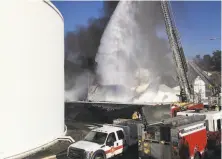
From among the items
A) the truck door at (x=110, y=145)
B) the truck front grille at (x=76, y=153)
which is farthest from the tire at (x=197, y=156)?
the truck front grille at (x=76, y=153)

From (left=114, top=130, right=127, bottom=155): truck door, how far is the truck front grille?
183cm

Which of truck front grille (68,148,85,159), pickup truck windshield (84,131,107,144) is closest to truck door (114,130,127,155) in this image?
pickup truck windshield (84,131,107,144)

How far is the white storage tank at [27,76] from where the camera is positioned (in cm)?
1185

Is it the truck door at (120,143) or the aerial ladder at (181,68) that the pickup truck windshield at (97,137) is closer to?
the truck door at (120,143)

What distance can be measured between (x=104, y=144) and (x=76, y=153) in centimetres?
129

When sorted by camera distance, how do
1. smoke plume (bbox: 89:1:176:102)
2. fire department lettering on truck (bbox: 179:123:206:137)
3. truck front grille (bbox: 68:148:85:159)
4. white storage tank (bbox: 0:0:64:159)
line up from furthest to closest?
smoke plume (bbox: 89:1:176:102) < white storage tank (bbox: 0:0:64:159) < truck front grille (bbox: 68:148:85:159) < fire department lettering on truck (bbox: 179:123:206:137)

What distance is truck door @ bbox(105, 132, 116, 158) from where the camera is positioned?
11.6 m

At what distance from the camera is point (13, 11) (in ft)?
40.4

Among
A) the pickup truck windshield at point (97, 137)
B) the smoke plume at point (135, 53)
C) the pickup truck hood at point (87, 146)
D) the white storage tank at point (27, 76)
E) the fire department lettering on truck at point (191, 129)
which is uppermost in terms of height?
the smoke plume at point (135, 53)

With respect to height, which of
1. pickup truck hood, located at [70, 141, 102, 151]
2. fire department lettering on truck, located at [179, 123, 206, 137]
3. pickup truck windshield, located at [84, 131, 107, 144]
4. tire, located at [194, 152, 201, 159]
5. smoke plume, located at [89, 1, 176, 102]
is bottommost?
tire, located at [194, 152, 201, 159]

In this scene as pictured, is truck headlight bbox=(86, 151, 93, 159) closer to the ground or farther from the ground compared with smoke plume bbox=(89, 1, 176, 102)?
closer to the ground

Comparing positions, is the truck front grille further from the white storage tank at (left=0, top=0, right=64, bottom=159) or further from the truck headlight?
the white storage tank at (left=0, top=0, right=64, bottom=159)

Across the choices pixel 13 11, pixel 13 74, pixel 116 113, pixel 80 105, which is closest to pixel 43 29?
pixel 13 11

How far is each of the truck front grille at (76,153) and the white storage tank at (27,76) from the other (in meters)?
2.70
